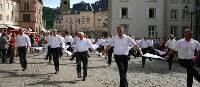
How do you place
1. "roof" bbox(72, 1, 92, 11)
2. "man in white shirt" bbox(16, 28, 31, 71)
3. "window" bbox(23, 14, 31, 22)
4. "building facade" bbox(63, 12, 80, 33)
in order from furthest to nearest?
"building facade" bbox(63, 12, 80, 33) < "roof" bbox(72, 1, 92, 11) < "window" bbox(23, 14, 31, 22) < "man in white shirt" bbox(16, 28, 31, 71)

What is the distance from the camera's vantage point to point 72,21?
136m

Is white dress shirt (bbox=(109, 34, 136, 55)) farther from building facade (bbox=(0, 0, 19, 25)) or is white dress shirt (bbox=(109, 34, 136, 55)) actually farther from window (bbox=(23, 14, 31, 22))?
window (bbox=(23, 14, 31, 22))

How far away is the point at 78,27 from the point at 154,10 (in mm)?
64176

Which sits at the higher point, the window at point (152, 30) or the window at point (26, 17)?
the window at point (26, 17)

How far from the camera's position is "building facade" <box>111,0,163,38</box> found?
2712 inches

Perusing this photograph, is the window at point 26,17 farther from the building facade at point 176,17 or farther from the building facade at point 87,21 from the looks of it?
the building facade at point 176,17

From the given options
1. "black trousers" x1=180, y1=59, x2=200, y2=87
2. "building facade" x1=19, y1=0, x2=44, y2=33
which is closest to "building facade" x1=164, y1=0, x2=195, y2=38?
"building facade" x1=19, y1=0, x2=44, y2=33

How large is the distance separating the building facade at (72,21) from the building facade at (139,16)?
198ft

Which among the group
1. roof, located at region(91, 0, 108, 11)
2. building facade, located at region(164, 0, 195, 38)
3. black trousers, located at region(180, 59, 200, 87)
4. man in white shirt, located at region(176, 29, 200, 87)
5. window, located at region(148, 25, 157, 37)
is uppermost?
roof, located at region(91, 0, 108, 11)

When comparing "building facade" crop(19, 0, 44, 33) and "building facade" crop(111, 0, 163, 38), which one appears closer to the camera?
"building facade" crop(111, 0, 163, 38)

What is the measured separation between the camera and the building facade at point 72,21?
13162 centimetres

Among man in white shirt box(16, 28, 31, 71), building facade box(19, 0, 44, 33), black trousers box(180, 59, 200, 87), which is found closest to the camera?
black trousers box(180, 59, 200, 87)

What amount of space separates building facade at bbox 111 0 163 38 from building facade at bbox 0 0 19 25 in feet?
75.3

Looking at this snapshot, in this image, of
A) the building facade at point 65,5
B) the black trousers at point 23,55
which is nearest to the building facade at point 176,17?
the black trousers at point 23,55
